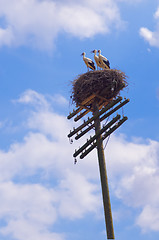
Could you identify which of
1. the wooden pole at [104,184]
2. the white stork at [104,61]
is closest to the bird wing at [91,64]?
the white stork at [104,61]

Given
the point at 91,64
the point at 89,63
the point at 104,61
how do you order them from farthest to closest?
the point at 89,63
the point at 91,64
the point at 104,61

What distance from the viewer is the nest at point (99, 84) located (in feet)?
54.1

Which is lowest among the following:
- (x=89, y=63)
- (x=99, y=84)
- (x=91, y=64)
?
(x=99, y=84)

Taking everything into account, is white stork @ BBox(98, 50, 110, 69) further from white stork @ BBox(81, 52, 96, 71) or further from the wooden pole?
the wooden pole

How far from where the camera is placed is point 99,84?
1647 cm

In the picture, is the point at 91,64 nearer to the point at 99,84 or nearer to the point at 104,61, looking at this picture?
the point at 104,61

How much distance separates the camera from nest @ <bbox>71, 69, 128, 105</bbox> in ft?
54.1

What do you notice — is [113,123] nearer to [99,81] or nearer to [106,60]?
[99,81]

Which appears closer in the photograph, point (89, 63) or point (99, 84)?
point (99, 84)

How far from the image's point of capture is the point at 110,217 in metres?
13.7

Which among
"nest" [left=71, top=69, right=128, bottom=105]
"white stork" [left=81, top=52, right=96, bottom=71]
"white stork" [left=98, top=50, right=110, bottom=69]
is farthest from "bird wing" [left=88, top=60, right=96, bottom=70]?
"nest" [left=71, top=69, right=128, bottom=105]

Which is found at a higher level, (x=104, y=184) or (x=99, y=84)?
(x=99, y=84)

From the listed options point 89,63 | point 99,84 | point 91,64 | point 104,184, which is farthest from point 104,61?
point 104,184

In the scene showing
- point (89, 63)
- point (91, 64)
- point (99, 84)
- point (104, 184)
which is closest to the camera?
point (104, 184)
